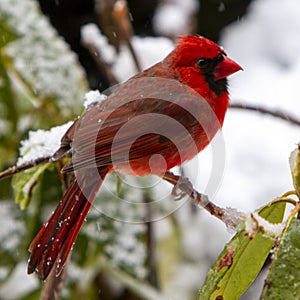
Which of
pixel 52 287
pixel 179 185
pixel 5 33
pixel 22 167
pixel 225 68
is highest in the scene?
pixel 5 33

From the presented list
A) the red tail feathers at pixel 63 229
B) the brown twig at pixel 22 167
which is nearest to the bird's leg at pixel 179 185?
the red tail feathers at pixel 63 229

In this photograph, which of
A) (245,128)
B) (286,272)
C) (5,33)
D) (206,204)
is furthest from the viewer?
(245,128)

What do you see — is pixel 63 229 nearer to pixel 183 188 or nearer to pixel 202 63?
pixel 183 188

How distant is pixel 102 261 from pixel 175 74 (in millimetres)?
853

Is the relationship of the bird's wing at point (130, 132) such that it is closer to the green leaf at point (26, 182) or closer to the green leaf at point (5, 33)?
the green leaf at point (26, 182)

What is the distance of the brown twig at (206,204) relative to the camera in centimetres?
114

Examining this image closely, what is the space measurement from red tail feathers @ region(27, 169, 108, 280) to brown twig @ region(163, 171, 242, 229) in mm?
180

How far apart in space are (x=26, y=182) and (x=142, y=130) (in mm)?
292

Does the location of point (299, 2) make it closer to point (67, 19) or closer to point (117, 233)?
point (67, 19)

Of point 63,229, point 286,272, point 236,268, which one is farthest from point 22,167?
point 286,272

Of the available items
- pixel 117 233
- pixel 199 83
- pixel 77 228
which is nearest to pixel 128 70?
pixel 117 233

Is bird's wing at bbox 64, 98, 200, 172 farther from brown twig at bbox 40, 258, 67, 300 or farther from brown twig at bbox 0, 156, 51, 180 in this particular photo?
brown twig at bbox 40, 258, 67, 300

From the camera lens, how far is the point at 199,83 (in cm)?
178

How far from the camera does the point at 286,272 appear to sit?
95 cm
